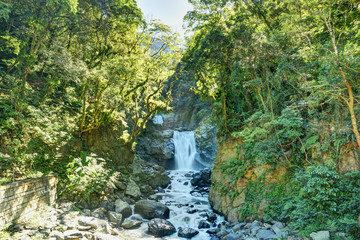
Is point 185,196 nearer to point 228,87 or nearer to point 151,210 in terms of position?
point 151,210

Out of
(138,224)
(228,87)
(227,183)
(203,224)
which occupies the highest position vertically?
(228,87)

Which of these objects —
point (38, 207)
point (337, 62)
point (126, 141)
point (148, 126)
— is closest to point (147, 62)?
point (126, 141)

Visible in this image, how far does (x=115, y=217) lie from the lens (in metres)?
8.09

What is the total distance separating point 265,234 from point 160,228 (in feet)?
12.6

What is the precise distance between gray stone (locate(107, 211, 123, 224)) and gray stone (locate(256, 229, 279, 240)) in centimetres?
529

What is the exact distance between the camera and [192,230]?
7992mm

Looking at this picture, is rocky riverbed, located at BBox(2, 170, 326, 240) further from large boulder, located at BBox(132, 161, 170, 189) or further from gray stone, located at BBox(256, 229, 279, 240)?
large boulder, located at BBox(132, 161, 170, 189)

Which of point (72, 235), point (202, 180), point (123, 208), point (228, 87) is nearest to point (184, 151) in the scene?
point (202, 180)

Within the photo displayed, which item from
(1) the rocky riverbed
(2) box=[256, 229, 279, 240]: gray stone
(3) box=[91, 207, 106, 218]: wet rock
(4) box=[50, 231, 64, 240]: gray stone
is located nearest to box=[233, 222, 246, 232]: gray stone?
(1) the rocky riverbed

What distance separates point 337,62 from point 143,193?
11.1 meters

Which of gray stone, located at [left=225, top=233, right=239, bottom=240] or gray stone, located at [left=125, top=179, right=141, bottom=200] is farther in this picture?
gray stone, located at [left=125, top=179, right=141, bottom=200]

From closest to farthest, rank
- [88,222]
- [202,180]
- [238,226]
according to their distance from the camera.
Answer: [88,222]
[238,226]
[202,180]

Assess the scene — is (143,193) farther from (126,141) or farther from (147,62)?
(147,62)

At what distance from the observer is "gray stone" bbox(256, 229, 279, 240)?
6.11 metres
